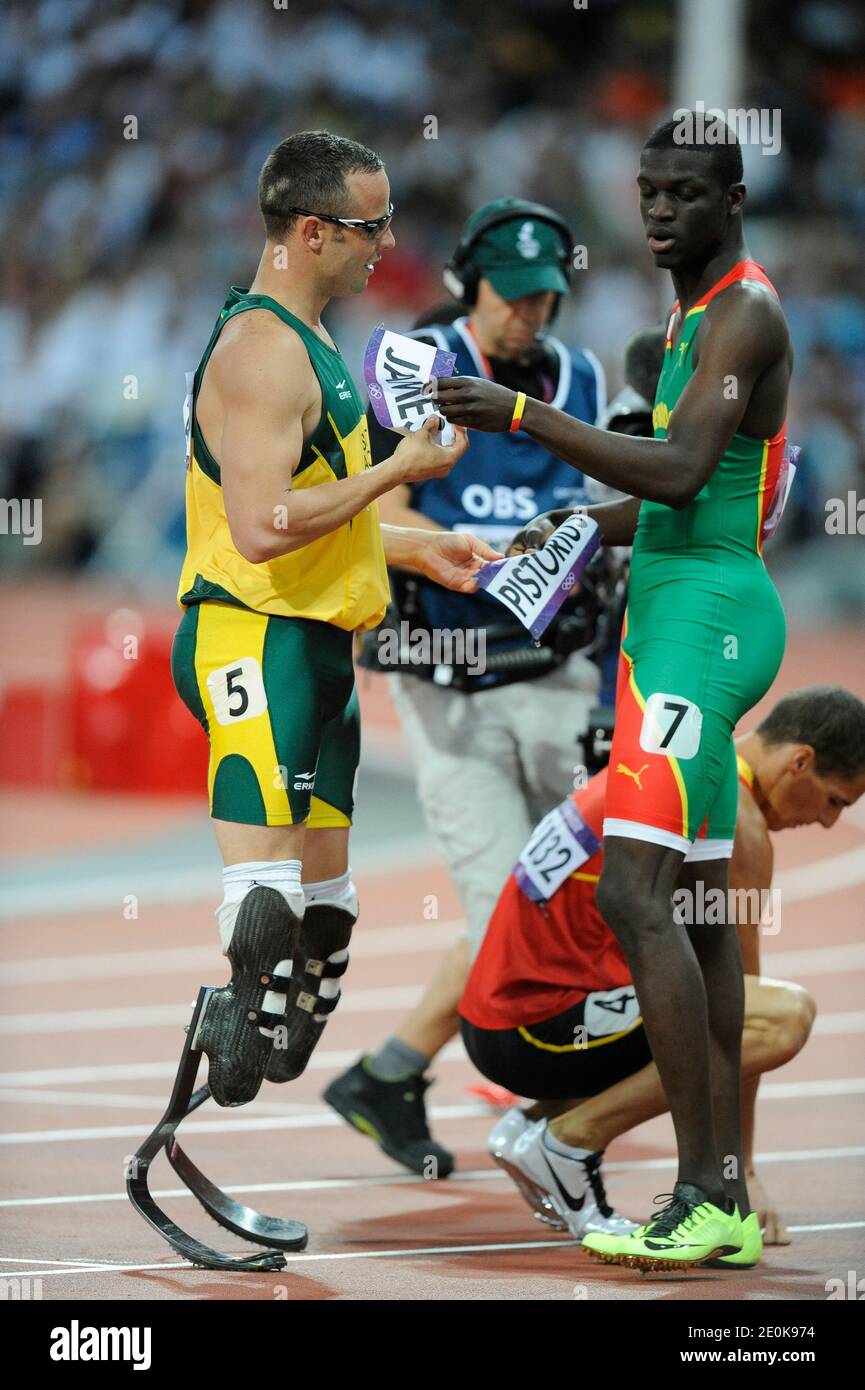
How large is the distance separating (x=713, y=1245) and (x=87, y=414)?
1880 cm

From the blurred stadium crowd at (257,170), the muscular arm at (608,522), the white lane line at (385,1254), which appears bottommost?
the white lane line at (385,1254)

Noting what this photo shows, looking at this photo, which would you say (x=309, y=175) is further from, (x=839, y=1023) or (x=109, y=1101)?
(x=839, y=1023)

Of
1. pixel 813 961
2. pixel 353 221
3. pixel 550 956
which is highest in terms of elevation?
pixel 353 221

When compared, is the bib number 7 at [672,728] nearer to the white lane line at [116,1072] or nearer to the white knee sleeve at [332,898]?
the white knee sleeve at [332,898]

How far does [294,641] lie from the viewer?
185 inches

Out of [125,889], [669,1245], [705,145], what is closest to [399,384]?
[705,145]

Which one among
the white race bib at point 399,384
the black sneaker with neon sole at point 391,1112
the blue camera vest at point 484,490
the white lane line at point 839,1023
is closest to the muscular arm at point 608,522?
the white race bib at point 399,384

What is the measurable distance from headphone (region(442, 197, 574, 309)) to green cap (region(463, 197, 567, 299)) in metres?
0.01

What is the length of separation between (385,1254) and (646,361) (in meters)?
2.68

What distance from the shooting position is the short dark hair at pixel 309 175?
4.68 metres

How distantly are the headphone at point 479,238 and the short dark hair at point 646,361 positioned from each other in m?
0.48

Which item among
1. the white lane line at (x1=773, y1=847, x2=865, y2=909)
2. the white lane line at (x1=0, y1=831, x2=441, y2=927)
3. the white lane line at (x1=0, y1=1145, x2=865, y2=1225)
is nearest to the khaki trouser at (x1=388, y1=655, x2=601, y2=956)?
the white lane line at (x1=0, y1=1145, x2=865, y2=1225)

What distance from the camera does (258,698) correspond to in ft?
15.3

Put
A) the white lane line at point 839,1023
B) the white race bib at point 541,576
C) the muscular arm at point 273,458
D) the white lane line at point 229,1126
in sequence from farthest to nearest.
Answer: the white lane line at point 839,1023 < the white lane line at point 229,1126 < the white race bib at point 541,576 < the muscular arm at point 273,458
